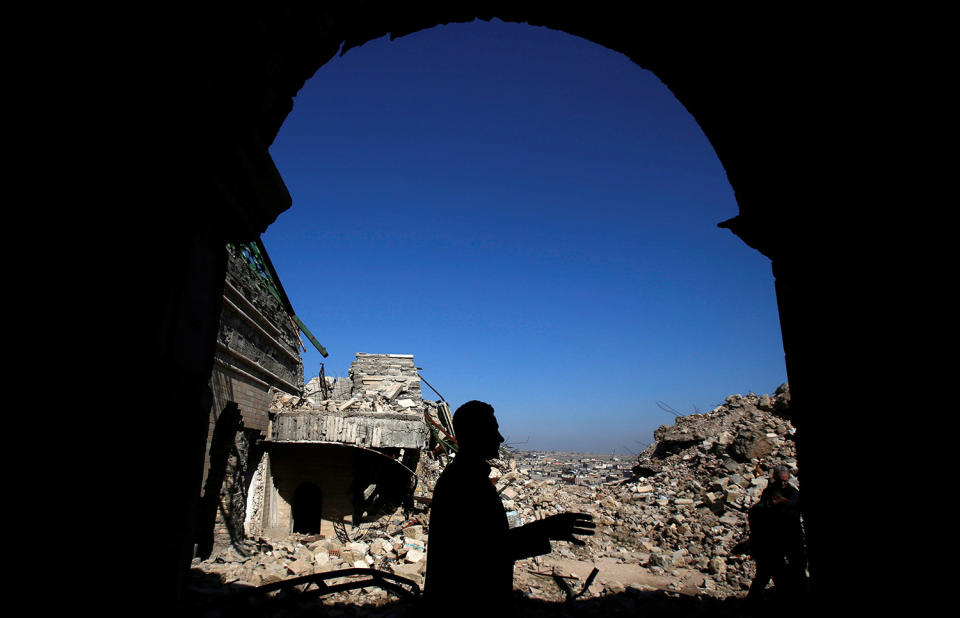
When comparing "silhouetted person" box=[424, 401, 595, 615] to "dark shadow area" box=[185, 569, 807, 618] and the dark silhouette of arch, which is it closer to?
"dark shadow area" box=[185, 569, 807, 618]

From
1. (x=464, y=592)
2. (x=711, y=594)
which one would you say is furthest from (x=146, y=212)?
(x=711, y=594)

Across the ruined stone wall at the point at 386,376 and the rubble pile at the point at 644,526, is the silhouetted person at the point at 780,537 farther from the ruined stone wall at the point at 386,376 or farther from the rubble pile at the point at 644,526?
the ruined stone wall at the point at 386,376

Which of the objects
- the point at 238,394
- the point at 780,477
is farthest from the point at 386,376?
the point at 780,477

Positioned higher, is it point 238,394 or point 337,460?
point 238,394

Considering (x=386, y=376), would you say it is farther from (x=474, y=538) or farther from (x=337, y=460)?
(x=474, y=538)

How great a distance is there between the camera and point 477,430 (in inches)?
90.6

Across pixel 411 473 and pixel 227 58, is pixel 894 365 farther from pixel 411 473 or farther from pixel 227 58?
pixel 411 473

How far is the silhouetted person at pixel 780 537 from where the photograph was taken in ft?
17.8

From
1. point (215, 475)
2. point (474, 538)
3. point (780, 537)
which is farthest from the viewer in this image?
point (215, 475)

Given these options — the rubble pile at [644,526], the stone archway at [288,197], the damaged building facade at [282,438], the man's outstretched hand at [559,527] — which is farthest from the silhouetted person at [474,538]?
the damaged building facade at [282,438]

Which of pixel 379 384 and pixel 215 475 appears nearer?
pixel 215 475

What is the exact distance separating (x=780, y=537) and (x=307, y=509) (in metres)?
11.9

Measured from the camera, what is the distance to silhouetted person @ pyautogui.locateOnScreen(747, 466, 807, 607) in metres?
5.43

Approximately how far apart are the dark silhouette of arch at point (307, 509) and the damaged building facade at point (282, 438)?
0.09 ft
